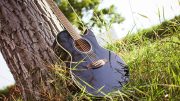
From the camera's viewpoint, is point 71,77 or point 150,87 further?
point 71,77

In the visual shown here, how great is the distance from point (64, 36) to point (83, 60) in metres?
0.19

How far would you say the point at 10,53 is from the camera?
7.65ft

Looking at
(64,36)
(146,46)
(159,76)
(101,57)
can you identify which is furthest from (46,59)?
(159,76)

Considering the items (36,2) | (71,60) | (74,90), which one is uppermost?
(36,2)

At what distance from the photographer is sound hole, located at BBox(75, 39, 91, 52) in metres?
2.12

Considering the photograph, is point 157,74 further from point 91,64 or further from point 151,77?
point 91,64

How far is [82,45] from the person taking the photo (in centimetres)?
214

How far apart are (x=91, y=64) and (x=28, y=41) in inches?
18.2

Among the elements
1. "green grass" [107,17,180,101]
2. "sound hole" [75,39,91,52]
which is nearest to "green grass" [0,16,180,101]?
"green grass" [107,17,180,101]

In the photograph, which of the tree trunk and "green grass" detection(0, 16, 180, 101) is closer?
"green grass" detection(0, 16, 180, 101)

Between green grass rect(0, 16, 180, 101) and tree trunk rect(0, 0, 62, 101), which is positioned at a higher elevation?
tree trunk rect(0, 0, 62, 101)

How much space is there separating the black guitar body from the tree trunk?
0.18 meters

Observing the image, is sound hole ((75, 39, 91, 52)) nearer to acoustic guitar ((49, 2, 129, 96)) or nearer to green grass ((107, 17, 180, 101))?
acoustic guitar ((49, 2, 129, 96))

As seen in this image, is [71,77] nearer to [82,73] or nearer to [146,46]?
[82,73]
